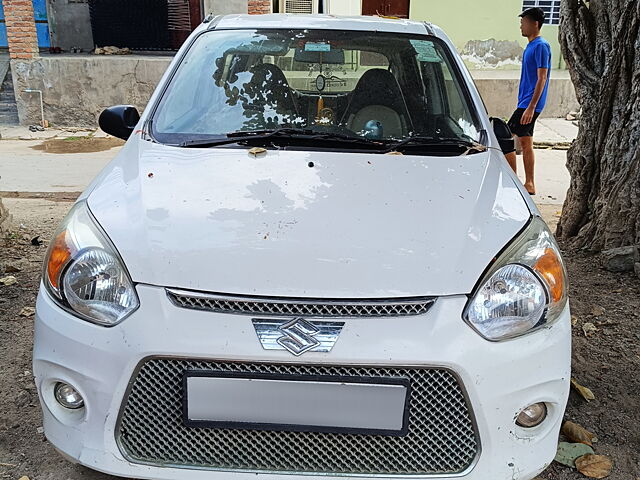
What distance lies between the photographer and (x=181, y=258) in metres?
1.97

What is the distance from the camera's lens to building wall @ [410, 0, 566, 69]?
11.8 meters

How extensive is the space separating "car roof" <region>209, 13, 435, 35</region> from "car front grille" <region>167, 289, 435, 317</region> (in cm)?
201

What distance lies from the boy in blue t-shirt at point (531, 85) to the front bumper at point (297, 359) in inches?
194

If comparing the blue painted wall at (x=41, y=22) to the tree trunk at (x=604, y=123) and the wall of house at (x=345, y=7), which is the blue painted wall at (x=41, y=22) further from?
the tree trunk at (x=604, y=123)

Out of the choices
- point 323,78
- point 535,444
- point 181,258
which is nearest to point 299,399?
point 181,258

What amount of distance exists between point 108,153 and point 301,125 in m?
6.33

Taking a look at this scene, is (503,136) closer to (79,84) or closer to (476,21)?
(79,84)

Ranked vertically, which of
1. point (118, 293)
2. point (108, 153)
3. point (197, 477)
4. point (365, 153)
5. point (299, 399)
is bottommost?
point (108, 153)

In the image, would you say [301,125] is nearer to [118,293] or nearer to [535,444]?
[118,293]

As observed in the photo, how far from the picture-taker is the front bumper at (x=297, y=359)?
1.81 m

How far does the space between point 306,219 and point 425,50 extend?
67.4 inches

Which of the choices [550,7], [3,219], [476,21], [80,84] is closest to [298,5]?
[476,21]

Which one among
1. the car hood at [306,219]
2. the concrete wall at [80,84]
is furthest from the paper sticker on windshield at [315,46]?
the concrete wall at [80,84]

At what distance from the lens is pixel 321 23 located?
349 centimetres
